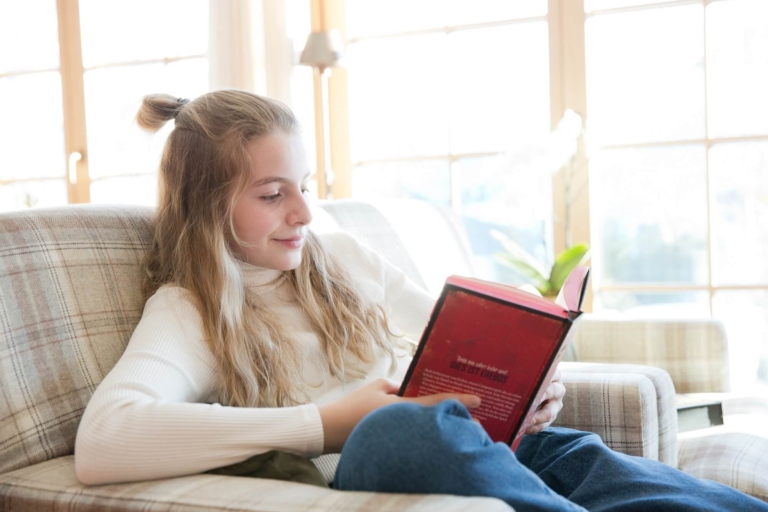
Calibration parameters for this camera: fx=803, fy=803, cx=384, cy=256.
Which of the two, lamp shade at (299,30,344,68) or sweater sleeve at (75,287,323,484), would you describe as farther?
lamp shade at (299,30,344,68)

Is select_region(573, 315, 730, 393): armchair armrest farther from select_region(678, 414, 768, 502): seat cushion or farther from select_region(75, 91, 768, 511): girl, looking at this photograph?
select_region(75, 91, 768, 511): girl

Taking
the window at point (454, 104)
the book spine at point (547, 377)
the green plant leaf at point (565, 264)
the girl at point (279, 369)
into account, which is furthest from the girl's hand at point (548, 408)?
the window at point (454, 104)

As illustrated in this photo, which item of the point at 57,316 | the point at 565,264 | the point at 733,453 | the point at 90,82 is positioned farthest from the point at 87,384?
the point at 90,82

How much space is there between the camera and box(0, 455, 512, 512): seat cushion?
70 cm

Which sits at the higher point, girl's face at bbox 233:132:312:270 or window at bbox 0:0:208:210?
window at bbox 0:0:208:210

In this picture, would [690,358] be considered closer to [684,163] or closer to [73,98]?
[684,163]

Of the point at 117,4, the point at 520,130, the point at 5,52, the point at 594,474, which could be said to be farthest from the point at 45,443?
the point at 5,52

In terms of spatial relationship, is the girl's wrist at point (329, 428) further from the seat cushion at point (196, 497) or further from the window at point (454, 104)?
the window at point (454, 104)

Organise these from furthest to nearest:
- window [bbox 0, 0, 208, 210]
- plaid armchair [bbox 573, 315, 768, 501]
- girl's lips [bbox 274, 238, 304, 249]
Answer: window [bbox 0, 0, 208, 210], plaid armchair [bbox 573, 315, 768, 501], girl's lips [bbox 274, 238, 304, 249]

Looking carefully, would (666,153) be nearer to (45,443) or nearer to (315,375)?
(315,375)

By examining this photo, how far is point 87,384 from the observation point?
3.42ft

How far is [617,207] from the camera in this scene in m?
2.90

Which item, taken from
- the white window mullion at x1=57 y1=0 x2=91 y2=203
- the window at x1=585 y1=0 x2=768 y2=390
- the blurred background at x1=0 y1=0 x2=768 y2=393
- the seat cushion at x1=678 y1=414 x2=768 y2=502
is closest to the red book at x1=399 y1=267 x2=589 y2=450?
the seat cushion at x1=678 y1=414 x2=768 y2=502

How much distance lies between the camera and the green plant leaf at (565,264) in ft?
8.25
